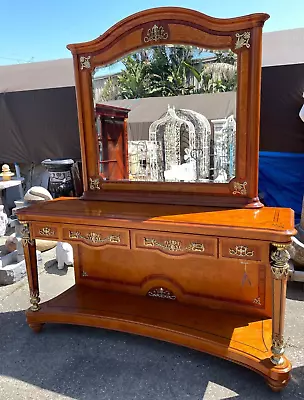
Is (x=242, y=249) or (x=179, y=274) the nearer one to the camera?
(x=242, y=249)

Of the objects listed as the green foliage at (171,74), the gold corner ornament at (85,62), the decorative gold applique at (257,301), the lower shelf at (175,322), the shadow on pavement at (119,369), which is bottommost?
the shadow on pavement at (119,369)

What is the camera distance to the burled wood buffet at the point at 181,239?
1.82 m

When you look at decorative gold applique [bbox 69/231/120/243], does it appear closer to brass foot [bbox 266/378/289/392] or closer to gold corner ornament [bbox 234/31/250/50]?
brass foot [bbox 266/378/289/392]

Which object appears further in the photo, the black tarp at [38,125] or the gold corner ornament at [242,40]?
the black tarp at [38,125]

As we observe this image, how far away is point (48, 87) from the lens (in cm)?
554

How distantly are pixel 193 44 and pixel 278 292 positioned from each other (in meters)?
1.59

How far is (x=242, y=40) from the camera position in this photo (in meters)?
2.00

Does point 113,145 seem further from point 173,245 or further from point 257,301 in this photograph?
point 257,301

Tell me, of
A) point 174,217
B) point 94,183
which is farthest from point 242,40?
point 94,183

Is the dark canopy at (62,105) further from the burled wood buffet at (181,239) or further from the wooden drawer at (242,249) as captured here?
the wooden drawer at (242,249)

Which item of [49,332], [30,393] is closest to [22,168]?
[49,332]

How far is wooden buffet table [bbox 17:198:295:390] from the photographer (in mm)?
1793

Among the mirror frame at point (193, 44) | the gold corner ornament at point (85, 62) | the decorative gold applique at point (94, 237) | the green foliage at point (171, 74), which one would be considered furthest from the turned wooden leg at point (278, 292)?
the gold corner ornament at point (85, 62)

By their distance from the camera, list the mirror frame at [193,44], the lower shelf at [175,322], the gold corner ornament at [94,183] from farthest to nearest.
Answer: the gold corner ornament at [94,183]
the mirror frame at [193,44]
the lower shelf at [175,322]
